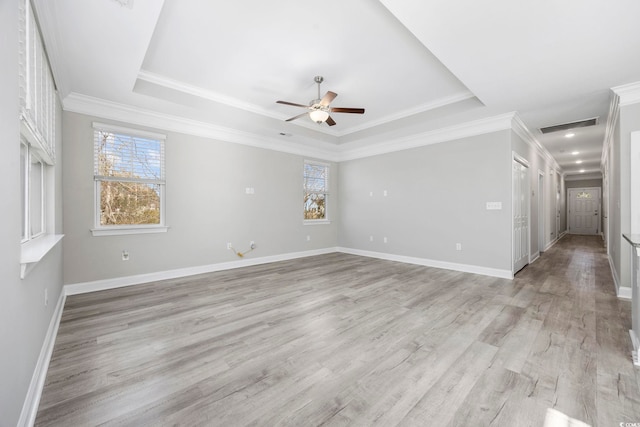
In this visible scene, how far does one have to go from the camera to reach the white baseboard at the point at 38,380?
140 centimetres

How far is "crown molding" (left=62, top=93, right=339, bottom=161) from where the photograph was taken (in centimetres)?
367

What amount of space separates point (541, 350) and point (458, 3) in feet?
9.22

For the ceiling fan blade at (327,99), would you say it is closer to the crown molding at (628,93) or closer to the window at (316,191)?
the window at (316,191)

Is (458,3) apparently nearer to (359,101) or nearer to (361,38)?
(361,38)

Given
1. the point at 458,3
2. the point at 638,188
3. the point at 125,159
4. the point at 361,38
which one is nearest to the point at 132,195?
the point at 125,159

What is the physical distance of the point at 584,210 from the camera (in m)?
11.2

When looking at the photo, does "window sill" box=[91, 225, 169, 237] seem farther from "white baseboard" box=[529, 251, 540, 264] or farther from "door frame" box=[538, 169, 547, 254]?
"door frame" box=[538, 169, 547, 254]

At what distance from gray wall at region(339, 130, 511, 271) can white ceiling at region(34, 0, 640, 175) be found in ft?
2.53

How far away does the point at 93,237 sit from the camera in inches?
149

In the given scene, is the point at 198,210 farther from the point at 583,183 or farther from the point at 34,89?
the point at 583,183

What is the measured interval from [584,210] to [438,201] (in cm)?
1048

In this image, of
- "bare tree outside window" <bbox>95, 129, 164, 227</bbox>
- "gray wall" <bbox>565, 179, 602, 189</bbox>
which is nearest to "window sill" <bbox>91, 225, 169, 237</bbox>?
"bare tree outside window" <bbox>95, 129, 164, 227</bbox>

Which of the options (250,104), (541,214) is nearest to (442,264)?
(541,214)

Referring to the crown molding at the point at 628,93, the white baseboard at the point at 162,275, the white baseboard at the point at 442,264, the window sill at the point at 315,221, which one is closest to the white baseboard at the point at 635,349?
the white baseboard at the point at 442,264
